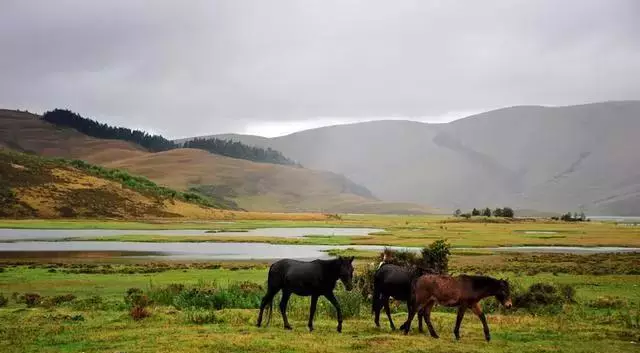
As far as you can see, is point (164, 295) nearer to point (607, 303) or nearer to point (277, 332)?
point (277, 332)

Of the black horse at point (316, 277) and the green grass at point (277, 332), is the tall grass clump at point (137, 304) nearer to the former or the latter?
the green grass at point (277, 332)

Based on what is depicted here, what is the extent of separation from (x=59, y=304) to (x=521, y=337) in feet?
59.8

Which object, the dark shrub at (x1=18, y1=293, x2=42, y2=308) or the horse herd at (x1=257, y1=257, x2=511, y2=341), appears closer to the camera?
the horse herd at (x1=257, y1=257, x2=511, y2=341)

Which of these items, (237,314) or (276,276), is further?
(237,314)

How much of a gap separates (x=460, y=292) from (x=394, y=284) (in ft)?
7.26

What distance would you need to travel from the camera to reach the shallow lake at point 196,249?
5106cm

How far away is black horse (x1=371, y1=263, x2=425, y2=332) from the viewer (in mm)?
17906

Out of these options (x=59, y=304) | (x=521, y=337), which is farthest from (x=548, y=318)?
(x=59, y=304)

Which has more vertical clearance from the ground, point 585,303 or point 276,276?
point 276,276

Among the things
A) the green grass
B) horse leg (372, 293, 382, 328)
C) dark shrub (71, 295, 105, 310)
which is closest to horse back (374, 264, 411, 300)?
horse leg (372, 293, 382, 328)

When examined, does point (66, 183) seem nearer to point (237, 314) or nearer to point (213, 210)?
point (213, 210)

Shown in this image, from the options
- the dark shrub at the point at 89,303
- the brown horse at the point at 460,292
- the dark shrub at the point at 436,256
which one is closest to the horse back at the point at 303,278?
the brown horse at the point at 460,292

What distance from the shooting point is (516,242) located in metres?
72.6

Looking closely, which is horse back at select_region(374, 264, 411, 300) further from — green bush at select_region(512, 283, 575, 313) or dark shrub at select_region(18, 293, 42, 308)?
dark shrub at select_region(18, 293, 42, 308)
